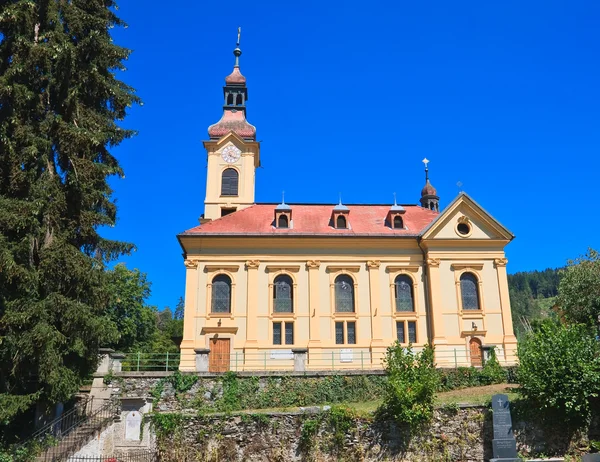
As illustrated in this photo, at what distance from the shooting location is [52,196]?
62.7 feet

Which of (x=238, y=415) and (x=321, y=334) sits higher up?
(x=321, y=334)

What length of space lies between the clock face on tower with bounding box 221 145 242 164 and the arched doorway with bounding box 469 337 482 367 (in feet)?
67.8

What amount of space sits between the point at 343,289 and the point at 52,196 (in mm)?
19809

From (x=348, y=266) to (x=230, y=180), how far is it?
11.6 meters

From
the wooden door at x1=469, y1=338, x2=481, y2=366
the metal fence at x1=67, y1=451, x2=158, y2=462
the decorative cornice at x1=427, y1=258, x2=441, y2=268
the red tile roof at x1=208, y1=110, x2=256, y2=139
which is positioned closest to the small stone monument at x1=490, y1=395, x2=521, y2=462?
the metal fence at x1=67, y1=451, x2=158, y2=462

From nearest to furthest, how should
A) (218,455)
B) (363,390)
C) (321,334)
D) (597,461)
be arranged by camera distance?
1. (597,461)
2. (218,455)
3. (363,390)
4. (321,334)

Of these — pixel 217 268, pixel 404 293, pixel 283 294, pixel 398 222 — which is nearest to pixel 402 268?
pixel 404 293

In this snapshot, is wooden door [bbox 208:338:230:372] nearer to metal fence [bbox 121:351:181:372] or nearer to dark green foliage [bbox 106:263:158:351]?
metal fence [bbox 121:351:181:372]

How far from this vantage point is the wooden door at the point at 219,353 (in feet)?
107

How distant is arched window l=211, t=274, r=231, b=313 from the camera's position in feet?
110

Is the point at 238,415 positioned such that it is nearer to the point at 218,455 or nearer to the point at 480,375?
the point at 218,455

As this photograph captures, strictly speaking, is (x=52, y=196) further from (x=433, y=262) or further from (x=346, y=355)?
(x=433, y=262)

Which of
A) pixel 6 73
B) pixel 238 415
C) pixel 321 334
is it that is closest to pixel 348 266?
pixel 321 334

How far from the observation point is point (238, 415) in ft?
67.2
